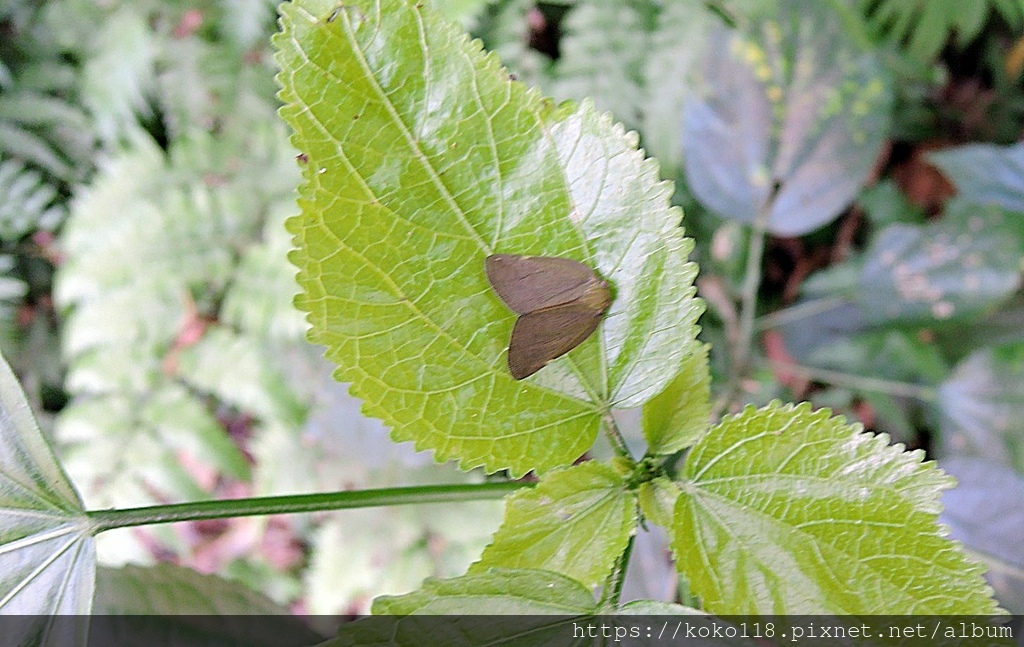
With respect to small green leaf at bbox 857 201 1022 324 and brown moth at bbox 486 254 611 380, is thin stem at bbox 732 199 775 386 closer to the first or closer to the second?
small green leaf at bbox 857 201 1022 324

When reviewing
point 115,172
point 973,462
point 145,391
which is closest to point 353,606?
point 145,391

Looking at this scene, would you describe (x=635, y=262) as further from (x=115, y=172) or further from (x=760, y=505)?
(x=115, y=172)

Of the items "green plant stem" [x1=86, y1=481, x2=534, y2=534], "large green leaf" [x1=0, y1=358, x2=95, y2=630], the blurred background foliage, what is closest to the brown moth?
"green plant stem" [x1=86, y1=481, x2=534, y2=534]

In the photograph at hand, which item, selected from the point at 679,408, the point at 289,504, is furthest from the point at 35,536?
the point at 679,408

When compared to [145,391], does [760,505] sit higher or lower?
lower

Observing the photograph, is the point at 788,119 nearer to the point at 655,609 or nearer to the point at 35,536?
the point at 655,609

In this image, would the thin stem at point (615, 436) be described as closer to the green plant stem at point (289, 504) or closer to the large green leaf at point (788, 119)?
the green plant stem at point (289, 504)
